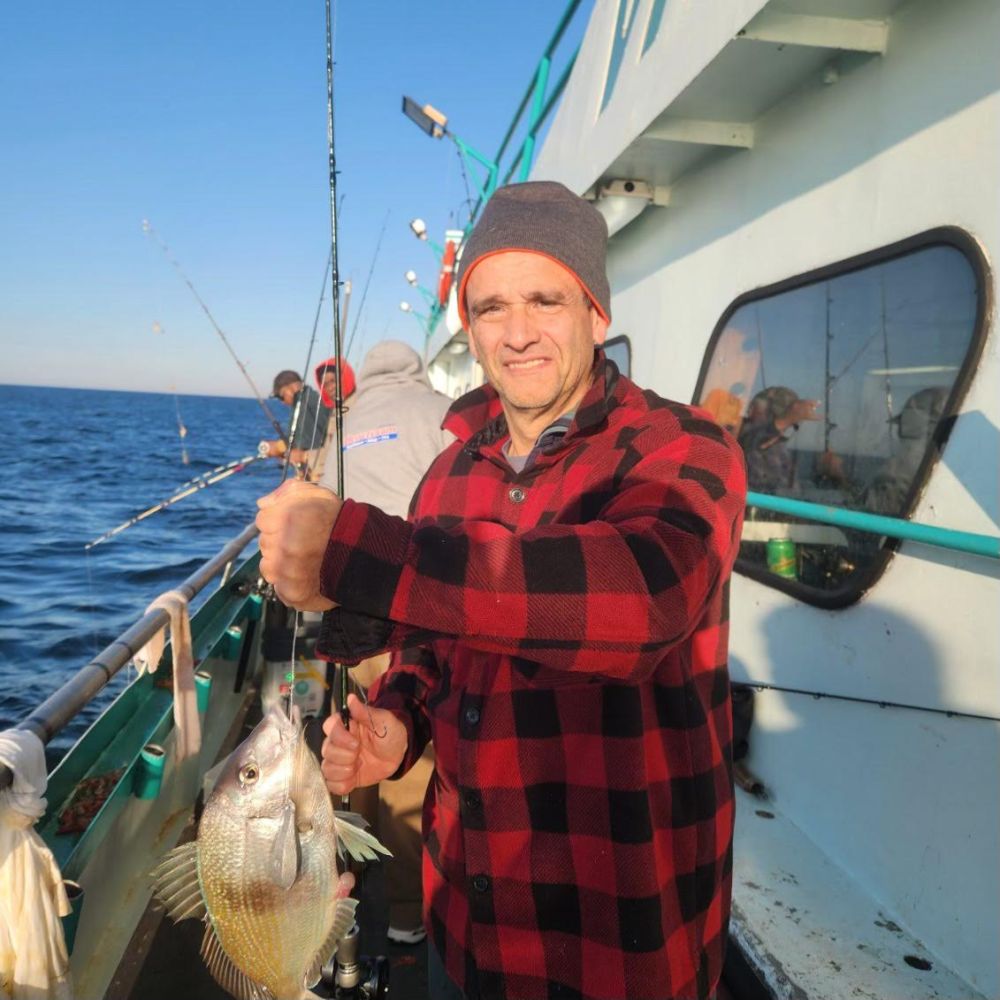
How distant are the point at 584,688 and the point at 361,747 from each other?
68 centimetres

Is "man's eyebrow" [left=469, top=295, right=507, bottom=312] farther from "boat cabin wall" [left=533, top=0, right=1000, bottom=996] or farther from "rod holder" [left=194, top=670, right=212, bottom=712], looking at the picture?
"rod holder" [left=194, top=670, right=212, bottom=712]

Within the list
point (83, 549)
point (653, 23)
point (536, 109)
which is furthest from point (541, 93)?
point (83, 549)

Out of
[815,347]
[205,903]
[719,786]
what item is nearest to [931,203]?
[815,347]

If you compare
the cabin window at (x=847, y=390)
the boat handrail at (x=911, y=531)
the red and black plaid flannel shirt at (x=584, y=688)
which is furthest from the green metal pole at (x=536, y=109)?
the red and black plaid flannel shirt at (x=584, y=688)

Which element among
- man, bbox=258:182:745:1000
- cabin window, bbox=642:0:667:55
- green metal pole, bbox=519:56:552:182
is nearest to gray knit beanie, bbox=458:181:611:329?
man, bbox=258:182:745:1000

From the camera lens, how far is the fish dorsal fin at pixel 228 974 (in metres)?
1.69

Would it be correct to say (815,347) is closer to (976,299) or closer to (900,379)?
(900,379)

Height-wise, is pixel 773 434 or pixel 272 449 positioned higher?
pixel 773 434

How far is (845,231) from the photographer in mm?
2645

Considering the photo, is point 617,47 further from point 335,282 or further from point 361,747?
point 361,747

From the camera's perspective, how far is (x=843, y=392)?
2.69 meters

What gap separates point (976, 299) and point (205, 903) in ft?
8.16

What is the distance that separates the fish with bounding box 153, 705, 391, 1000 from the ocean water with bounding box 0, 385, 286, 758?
18.5ft

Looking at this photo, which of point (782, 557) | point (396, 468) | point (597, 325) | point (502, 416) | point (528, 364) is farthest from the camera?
point (396, 468)
